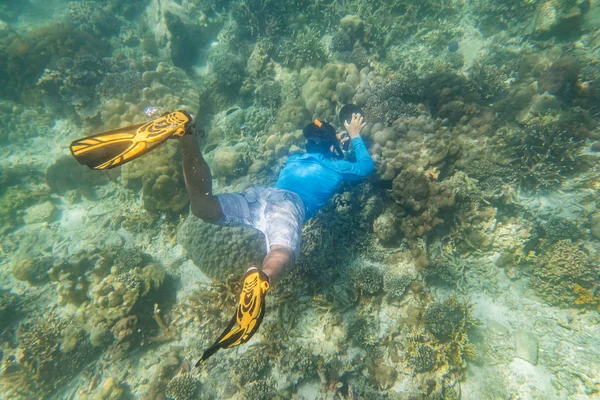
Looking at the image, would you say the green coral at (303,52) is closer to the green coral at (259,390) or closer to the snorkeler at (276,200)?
the snorkeler at (276,200)

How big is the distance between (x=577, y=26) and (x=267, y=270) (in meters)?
9.44

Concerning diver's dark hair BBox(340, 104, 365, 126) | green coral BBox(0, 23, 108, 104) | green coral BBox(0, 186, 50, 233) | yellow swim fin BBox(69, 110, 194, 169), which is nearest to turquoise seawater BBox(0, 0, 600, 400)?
yellow swim fin BBox(69, 110, 194, 169)

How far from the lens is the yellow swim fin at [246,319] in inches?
95.4

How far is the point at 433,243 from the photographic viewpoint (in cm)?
475

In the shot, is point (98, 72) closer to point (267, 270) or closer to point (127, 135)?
point (127, 135)

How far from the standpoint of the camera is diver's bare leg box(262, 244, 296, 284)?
2822 millimetres

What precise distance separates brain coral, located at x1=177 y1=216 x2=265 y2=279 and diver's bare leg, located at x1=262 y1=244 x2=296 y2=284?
Result: 180 cm

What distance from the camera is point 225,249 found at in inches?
192

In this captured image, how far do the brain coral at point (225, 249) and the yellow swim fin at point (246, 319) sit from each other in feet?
7.55

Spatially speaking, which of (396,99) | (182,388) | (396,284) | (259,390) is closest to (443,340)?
(396,284)

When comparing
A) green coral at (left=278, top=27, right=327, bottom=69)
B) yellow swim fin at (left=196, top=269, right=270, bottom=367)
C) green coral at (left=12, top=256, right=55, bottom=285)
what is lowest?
green coral at (left=12, top=256, right=55, bottom=285)

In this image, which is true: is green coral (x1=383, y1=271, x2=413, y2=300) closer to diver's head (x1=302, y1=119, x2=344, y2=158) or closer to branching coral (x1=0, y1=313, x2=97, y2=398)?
diver's head (x1=302, y1=119, x2=344, y2=158)

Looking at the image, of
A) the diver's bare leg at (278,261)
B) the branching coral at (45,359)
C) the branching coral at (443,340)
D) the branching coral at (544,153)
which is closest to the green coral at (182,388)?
the branching coral at (45,359)

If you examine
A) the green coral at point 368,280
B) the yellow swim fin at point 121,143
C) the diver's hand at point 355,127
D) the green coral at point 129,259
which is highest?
the yellow swim fin at point 121,143
